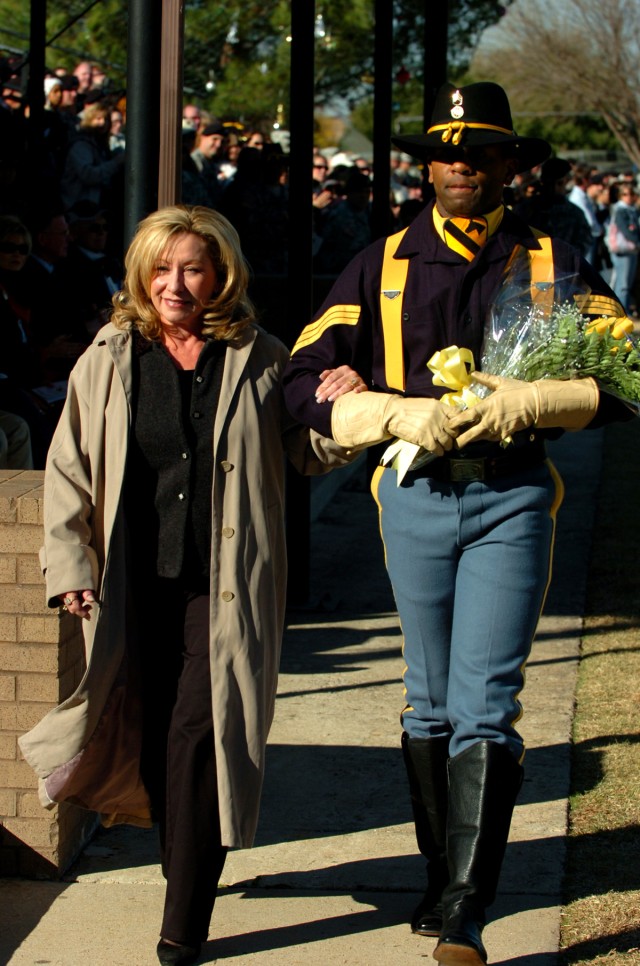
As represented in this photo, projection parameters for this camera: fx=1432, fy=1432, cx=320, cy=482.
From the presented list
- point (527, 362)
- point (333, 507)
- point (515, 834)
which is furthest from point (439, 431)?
point (333, 507)

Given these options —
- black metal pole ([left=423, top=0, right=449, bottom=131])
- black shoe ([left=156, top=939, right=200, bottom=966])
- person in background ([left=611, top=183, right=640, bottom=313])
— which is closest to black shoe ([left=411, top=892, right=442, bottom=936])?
black shoe ([left=156, top=939, right=200, bottom=966])

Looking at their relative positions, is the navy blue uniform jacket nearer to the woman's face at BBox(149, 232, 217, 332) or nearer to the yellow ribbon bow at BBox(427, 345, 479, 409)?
the yellow ribbon bow at BBox(427, 345, 479, 409)

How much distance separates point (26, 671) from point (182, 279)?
4.11 ft

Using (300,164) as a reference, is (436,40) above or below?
above

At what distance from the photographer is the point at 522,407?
11.1 ft

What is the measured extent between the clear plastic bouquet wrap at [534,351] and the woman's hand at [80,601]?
2.71 feet

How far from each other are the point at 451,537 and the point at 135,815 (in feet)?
3.88

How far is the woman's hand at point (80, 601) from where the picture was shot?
11.8ft

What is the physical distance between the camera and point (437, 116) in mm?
3734

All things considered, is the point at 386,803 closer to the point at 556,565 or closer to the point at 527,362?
the point at 527,362

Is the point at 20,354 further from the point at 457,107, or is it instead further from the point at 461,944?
the point at 461,944

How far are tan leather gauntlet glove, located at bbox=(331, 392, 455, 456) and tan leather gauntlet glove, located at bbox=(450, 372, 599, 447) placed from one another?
41mm

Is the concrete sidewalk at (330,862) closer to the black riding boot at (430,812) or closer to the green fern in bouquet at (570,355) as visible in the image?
the black riding boot at (430,812)

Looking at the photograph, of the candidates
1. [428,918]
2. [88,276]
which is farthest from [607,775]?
[88,276]
